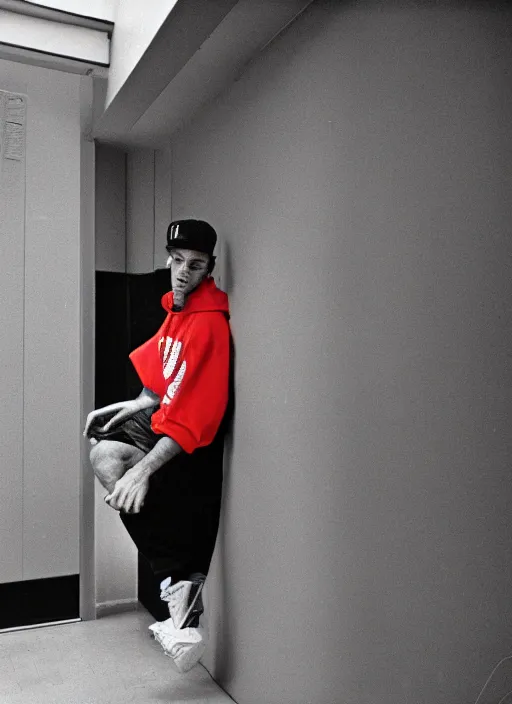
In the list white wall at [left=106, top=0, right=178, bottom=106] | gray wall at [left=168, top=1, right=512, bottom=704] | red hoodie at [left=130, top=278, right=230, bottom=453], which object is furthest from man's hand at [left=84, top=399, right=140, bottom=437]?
white wall at [left=106, top=0, right=178, bottom=106]

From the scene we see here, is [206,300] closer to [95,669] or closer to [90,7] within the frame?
[90,7]

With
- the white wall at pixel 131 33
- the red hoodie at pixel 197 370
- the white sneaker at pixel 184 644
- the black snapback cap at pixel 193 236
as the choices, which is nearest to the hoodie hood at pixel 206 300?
the red hoodie at pixel 197 370

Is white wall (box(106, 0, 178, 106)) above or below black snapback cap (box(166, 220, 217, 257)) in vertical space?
above

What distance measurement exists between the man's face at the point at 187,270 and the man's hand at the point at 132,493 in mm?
577

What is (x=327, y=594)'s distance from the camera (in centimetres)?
170

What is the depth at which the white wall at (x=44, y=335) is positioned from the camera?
9.68ft

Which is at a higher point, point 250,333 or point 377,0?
point 377,0

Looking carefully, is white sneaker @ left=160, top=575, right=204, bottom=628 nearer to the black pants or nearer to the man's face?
the black pants

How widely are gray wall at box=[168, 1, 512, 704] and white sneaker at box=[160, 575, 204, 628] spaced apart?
23cm

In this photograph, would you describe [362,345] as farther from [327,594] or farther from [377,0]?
[377,0]

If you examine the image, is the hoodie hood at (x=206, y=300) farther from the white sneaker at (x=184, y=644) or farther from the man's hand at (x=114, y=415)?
the white sneaker at (x=184, y=644)

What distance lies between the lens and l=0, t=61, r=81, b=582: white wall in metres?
2.95

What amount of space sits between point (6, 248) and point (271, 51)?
1.47 m

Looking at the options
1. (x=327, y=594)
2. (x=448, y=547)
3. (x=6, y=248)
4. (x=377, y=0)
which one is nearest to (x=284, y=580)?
(x=327, y=594)
